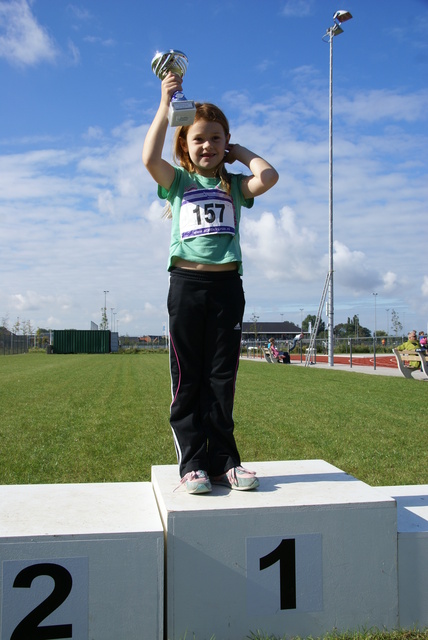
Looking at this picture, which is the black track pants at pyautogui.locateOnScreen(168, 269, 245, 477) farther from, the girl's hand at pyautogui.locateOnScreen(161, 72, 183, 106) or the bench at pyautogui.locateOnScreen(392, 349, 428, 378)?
the bench at pyautogui.locateOnScreen(392, 349, 428, 378)

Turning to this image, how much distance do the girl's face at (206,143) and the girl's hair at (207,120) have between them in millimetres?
31

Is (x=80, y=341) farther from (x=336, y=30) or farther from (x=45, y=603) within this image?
(x=45, y=603)

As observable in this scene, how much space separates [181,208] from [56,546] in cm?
170

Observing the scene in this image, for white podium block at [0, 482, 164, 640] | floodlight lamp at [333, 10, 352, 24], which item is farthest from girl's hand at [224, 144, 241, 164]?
floodlight lamp at [333, 10, 352, 24]

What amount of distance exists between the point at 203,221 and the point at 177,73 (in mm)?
783

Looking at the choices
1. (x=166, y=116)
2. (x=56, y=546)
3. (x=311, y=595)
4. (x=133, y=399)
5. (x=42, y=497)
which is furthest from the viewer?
(x=133, y=399)

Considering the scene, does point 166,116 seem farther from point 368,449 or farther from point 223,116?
point 368,449

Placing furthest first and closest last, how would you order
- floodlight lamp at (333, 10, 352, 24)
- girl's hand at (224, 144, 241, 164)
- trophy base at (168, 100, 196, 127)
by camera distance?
floodlight lamp at (333, 10, 352, 24) < girl's hand at (224, 144, 241, 164) < trophy base at (168, 100, 196, 127)

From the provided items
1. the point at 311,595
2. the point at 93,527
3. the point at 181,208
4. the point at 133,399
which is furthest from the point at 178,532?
the point at 133,399

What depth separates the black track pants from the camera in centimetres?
296

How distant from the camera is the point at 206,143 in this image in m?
3.11

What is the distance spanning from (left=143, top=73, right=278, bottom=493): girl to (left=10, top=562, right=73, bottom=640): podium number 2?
0.86m

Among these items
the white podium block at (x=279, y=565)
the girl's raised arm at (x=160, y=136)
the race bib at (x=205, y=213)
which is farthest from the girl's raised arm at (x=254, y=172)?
the white podium block at (x=279, y=565)

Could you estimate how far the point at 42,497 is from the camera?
274cm
